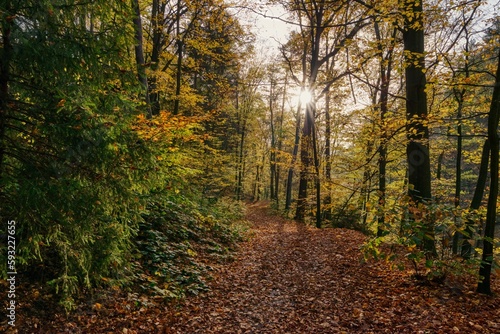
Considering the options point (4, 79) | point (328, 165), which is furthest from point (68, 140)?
point (328, 165)

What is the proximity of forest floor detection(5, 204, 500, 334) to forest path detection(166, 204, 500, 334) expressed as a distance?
0.01 metres

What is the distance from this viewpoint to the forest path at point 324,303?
15.0 feet

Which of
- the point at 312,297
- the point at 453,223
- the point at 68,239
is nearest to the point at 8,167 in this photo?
the point at 68,239

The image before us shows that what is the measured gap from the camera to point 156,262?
6.38 m

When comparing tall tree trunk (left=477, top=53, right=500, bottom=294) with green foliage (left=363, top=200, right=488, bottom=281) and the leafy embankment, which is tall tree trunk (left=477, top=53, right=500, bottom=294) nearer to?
green foliage (left=363, top=200, right=488, bottom=281)

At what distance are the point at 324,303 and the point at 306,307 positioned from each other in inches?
15.5

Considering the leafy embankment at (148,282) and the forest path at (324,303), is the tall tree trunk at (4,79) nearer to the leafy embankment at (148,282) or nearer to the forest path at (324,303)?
the leafy embankment at (148,282)

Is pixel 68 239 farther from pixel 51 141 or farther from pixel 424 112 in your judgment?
pixel 424 112

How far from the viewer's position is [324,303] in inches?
223

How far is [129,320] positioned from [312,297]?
11.7 ft

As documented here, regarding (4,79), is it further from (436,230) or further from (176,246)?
(436,230)

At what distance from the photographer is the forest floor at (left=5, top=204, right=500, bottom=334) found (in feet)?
14.1

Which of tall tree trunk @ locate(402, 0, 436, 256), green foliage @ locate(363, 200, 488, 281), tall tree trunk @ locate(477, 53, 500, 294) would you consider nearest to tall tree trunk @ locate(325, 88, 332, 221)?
tall tree trunk @ locate(402, 0, 436, 256)

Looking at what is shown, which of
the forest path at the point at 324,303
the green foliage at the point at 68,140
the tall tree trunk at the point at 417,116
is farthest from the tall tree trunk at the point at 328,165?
the green foliage at the point at 68,140
